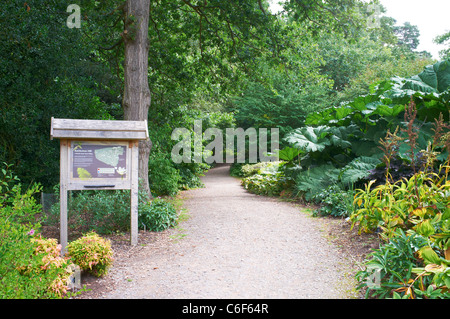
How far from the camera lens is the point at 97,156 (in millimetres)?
4941

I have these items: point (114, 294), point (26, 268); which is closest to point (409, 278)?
point (114, 294)

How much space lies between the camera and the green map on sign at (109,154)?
496 centimetres

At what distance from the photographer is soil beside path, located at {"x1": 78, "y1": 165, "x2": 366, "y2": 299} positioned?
3.42 meters

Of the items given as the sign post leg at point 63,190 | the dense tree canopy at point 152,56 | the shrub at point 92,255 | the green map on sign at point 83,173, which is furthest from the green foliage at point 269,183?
the shrub at point 92,255

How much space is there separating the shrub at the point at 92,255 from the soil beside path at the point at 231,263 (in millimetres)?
145

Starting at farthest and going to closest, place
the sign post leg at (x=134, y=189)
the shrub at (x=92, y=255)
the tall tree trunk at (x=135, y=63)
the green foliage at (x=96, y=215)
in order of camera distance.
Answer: the tall tree trunk at (x=135, y=63) < the green foliage at (x=96, y=215) < the sign post leg at (x=134, y=189) < the shrub at (x=92, y=255)

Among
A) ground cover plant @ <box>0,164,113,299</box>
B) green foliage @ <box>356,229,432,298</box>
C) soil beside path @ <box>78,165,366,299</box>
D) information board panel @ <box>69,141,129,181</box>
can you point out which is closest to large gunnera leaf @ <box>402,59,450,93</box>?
soil beside path @ <box>78,165,366,299</box>

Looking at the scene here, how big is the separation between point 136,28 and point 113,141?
11.5 ft

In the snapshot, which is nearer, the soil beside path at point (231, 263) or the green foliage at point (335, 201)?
the soil beside path at point (231, 263)

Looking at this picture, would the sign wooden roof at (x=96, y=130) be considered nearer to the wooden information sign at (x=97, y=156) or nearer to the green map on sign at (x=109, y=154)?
the wooden information sign at (x=97, y=156)

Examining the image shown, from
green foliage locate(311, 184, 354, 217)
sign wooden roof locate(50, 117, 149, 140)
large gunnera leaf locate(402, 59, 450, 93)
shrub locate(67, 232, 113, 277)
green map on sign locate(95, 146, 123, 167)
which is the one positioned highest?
large gunnera leaf locate(402, 59, 450, 93)

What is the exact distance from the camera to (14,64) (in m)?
6.66

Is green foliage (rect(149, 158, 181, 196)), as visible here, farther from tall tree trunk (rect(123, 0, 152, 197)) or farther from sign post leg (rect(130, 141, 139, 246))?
sign post leg (rect(130, 141, 139, 246))

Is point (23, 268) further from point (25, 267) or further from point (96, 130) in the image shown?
point (96, 130)
